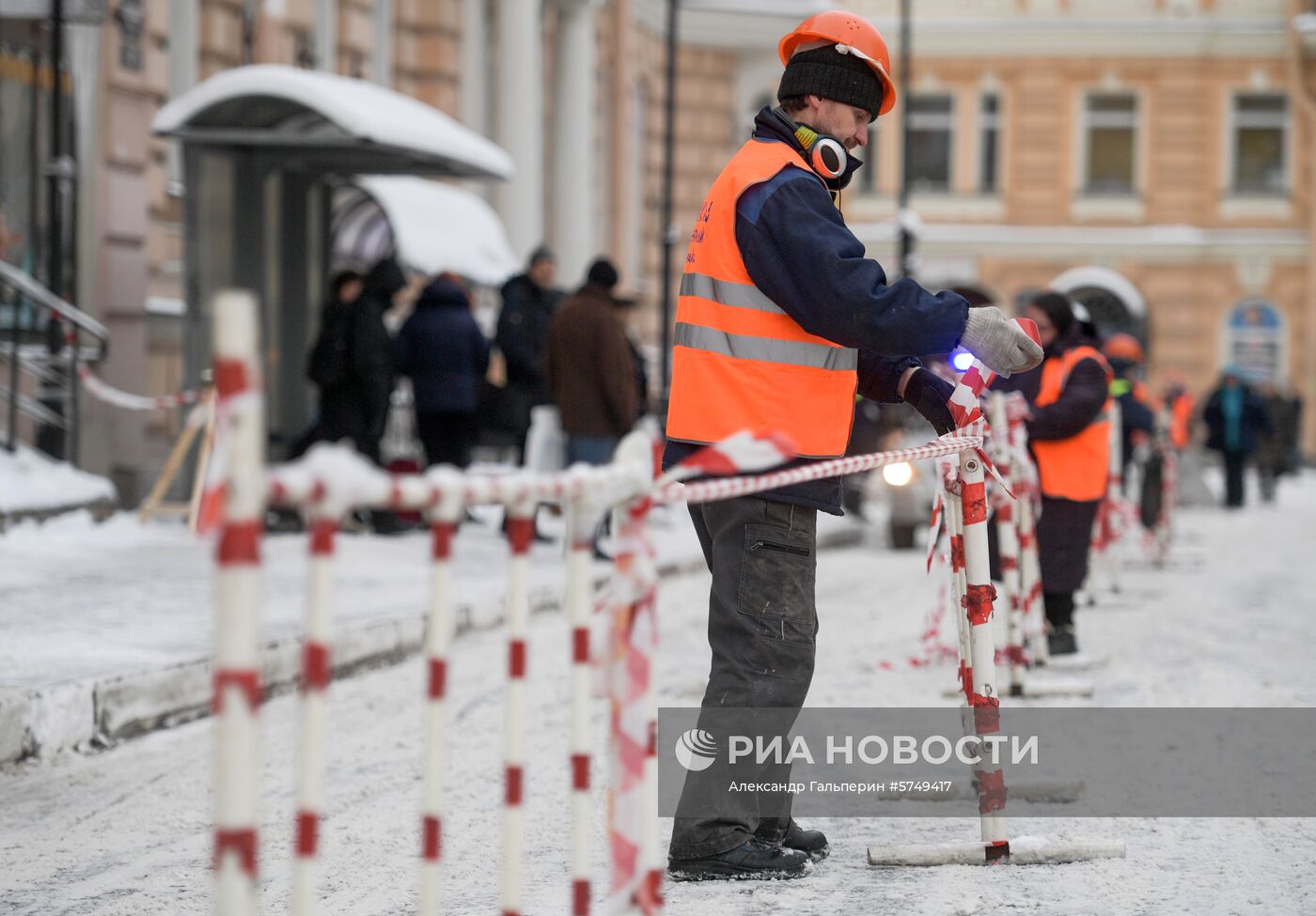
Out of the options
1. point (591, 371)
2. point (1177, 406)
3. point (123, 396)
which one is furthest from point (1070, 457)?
point (1177, 406)

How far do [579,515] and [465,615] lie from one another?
6.46 meters

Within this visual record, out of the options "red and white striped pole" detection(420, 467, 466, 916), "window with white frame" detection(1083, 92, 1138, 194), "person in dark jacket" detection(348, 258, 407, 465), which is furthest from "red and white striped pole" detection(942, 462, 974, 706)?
"window with white frame" detection(1083, 92, 1138, 194)

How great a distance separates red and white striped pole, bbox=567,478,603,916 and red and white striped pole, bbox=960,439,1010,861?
168 cm

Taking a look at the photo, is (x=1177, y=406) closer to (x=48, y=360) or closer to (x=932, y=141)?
(x=48, y=360)

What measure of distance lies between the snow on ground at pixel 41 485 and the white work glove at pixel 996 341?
8.17 m

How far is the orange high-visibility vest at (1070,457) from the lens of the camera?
892cm

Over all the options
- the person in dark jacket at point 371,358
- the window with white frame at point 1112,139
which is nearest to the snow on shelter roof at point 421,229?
the person in dark jacket at point 371,358

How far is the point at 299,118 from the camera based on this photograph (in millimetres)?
13320

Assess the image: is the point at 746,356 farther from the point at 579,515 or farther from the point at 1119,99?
the point at 1119,99

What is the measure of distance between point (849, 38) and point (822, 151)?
0.30 meters

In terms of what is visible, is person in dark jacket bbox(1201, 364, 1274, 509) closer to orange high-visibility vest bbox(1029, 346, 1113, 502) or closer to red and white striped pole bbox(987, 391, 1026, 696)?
orange high-visibility vest bbox(1029, 346, 1113, 502)

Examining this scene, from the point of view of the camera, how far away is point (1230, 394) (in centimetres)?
2644

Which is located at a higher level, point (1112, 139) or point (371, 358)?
point (1112, 139)

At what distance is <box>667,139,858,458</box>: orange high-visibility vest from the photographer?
15.2 feet
